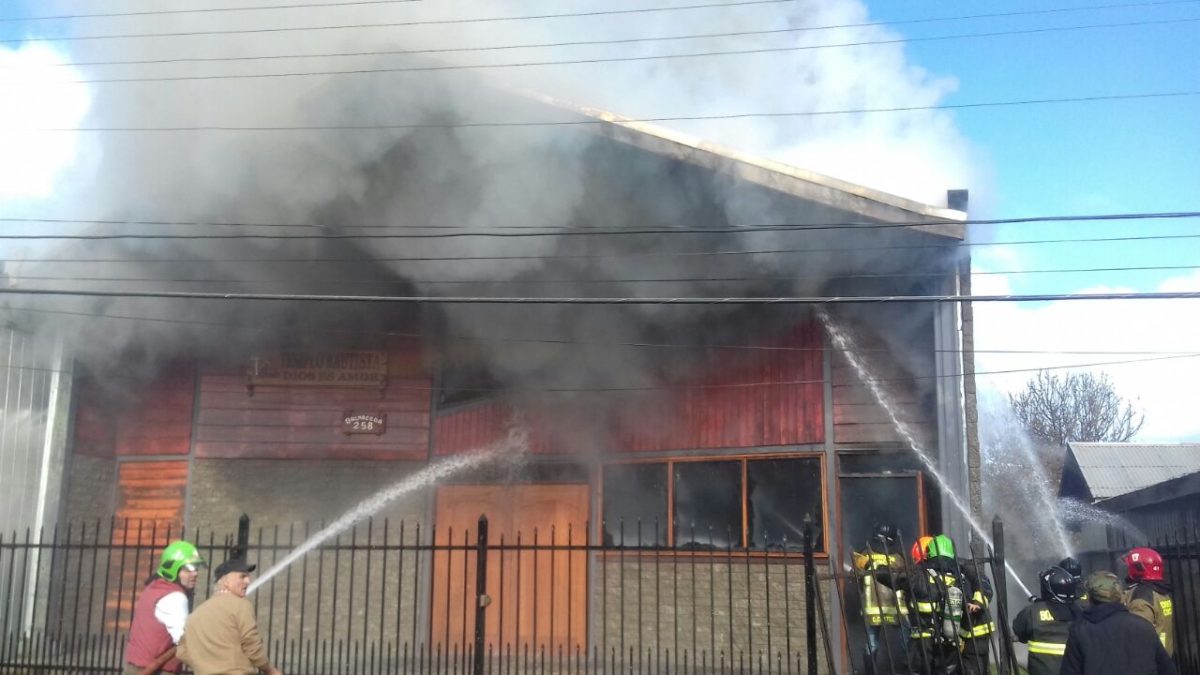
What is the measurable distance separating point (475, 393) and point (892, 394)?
15.1ft

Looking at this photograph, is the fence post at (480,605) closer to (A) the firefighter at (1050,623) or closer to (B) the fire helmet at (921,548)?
(B) the fire helmet at (921,548)

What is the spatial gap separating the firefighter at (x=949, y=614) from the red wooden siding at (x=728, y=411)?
3296 millimetres

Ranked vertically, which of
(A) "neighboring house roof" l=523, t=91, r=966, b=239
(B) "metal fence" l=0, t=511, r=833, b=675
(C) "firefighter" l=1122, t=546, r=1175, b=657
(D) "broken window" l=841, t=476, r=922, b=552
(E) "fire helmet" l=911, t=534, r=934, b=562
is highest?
(A) "neighboring house roof" l=523, t=91, r=966, b=239

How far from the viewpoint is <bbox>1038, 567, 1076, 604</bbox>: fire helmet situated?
Result: 495 cm

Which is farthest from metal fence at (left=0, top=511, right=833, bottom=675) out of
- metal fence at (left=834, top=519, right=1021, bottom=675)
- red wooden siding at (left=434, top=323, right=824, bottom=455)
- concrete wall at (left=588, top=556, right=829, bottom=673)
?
metal fence at (left=834, top=519, right=1021, bottom=675)

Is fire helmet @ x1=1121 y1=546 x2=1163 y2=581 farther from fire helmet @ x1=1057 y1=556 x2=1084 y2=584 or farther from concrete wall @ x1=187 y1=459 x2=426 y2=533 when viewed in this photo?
concrete wall @ x1=187 y1=459 x2=426 y2=533

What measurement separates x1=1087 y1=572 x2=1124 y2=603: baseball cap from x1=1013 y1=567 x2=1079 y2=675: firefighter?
75cm

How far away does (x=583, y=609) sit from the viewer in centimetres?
995

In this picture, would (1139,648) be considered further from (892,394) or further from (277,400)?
(277,400)

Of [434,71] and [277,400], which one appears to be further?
[277,400]

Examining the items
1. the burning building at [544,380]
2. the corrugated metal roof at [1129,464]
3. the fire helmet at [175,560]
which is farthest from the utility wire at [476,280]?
the corrugated metal roof at [1129,464]

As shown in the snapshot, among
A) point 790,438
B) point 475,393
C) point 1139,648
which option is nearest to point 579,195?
point 475,393

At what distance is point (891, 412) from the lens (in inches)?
349

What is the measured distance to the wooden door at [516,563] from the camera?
10.0 metres
